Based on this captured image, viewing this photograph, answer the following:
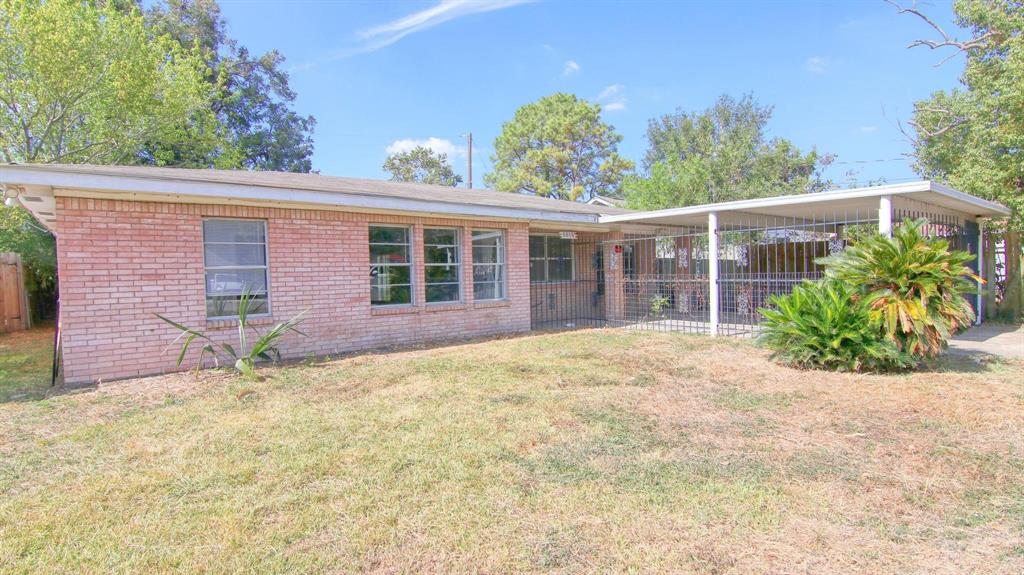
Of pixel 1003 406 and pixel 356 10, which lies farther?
pixel 356 10

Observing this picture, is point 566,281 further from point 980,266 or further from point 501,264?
point 980,266

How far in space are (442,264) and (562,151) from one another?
24174 millimetres

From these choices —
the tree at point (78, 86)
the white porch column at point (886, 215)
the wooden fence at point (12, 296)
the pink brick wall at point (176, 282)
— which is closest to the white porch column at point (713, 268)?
the white porch column at point (886, 215)

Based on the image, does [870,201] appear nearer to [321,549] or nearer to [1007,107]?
[1007,107]

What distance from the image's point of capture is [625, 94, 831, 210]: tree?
21.3 meters

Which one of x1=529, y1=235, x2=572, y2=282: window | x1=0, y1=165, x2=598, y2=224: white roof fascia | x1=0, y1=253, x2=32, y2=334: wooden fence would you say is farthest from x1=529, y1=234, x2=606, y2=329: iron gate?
x1=0, y1=253, x2=32, y2=334: wooden fence

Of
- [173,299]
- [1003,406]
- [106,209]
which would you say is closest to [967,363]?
[1003,406]

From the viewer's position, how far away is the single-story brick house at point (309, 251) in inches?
269

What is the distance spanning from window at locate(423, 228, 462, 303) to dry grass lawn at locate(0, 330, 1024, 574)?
4192 millimetres

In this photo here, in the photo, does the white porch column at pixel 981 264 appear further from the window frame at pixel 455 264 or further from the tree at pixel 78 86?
the tree at pixel 78 86

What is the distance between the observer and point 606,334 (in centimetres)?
1105

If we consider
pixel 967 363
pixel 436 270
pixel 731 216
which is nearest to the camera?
pixel 967 363

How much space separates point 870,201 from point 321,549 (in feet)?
31.9

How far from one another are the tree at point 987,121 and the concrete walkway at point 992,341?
1.00 m
